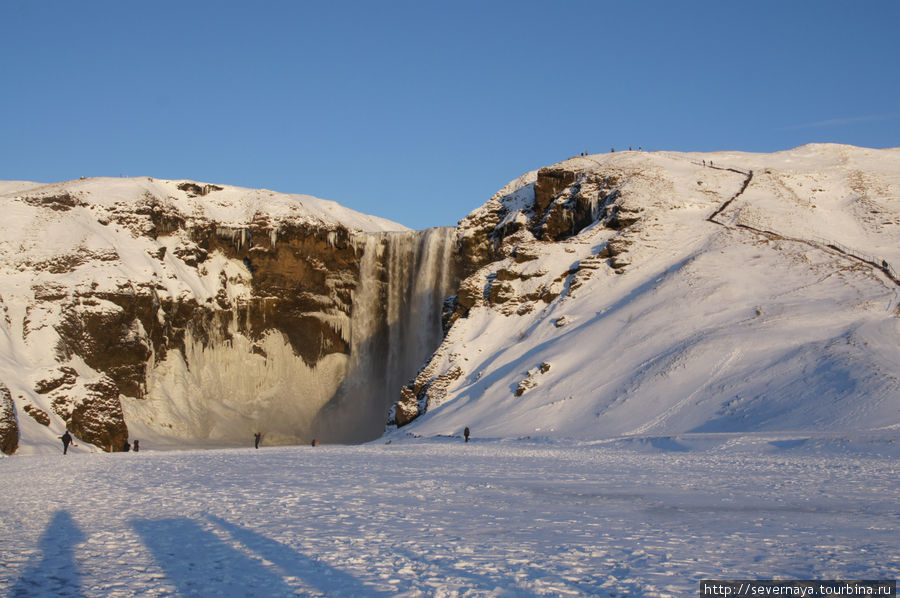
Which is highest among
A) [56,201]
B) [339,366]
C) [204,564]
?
[56,201]

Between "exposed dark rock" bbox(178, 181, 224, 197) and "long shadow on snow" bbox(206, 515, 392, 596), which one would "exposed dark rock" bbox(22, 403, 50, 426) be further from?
"long shadow on snow" bbox(206, 515, 392, 596)

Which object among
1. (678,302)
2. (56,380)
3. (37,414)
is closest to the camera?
(678,302)

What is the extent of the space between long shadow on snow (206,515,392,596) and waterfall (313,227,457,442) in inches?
2514

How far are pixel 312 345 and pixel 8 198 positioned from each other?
32619 millimetres

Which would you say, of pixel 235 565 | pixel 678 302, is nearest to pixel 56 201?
pixel 678 302

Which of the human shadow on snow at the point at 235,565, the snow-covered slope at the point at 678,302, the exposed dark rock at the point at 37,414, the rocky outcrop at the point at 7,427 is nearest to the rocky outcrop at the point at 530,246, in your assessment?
the snow-covered slope at the point at 678,302

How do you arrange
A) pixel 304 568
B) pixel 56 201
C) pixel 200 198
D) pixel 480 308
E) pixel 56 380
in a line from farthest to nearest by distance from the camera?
pixel 200 198, pixel 56 201, pixel 480 308, pixel 56 380, pixel 304 568

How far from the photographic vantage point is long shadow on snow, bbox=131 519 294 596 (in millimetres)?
9688

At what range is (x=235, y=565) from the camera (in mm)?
10945

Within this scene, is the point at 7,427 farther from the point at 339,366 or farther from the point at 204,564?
the point at 204,564

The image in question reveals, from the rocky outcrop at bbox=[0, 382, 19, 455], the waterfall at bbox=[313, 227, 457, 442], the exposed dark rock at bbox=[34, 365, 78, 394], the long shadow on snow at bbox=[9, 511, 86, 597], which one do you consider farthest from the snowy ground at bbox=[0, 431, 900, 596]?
the waterfall at bbox=[313, 227, 457, 442]

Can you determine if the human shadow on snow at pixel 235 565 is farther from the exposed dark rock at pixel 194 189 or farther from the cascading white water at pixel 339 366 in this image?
the exposed dark rock at pixel 194 189

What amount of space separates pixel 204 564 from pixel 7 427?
1878 inches

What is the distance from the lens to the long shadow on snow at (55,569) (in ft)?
30.9
